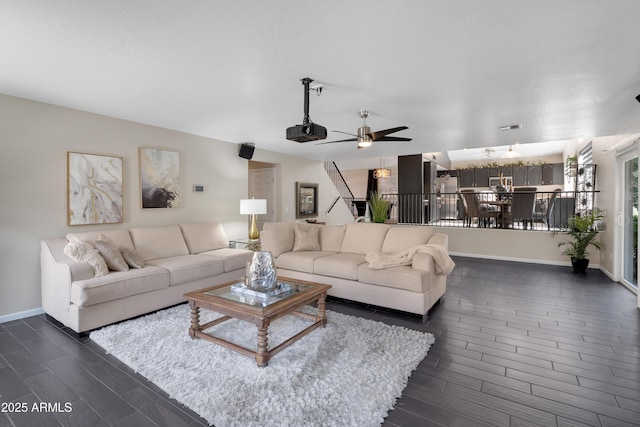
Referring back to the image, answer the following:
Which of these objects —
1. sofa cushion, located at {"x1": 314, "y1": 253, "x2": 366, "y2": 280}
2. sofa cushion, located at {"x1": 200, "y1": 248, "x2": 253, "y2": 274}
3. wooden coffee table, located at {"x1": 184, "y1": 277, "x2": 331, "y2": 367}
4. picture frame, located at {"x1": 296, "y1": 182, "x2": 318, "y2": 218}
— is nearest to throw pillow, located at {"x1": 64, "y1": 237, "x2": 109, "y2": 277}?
wooden coffee table, located at {"x1": 184, "y1": 277, "x2": 331, "y2": 367}

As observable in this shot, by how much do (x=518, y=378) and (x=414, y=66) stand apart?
8.59 feet

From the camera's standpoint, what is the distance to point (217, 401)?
1913 millimetres

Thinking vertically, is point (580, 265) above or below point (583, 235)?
below

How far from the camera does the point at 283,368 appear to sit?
7.48 feet

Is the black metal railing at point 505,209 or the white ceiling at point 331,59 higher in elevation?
the white ceiling at point 331,59

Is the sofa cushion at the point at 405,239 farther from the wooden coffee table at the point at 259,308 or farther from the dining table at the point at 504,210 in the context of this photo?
the dining table at the point at 504,210

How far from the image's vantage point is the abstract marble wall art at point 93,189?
3.77m

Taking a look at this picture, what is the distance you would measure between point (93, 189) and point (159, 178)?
0.91m

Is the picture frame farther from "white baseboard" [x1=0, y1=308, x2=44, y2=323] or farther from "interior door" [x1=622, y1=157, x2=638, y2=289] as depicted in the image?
"interior door" [x1=622, y1=157, x2=638, y2=289]

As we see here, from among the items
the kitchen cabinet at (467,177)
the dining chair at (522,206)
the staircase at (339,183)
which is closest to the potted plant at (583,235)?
the dining chair at (522,206)

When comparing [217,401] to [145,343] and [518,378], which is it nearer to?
[145,343]

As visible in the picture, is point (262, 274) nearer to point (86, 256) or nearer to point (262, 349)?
point (262, 349)

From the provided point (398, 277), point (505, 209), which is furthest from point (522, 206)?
point (398, 277)

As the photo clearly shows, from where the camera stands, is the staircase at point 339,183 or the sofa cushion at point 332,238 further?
the staircase at point 339,183
